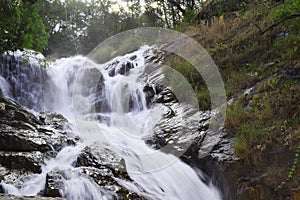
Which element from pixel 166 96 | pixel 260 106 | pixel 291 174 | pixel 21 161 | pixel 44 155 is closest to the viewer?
pixel 291 174

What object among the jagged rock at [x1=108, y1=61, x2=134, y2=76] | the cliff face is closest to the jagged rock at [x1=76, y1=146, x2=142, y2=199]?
the cliff face

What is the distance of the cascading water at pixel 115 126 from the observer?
5320mm

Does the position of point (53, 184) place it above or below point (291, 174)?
above

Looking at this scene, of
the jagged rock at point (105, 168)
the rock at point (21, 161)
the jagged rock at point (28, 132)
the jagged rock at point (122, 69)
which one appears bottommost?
the jagged rock at point (105, 168)

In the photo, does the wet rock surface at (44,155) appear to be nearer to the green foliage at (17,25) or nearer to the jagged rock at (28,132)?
the jagged rock at (28,132)

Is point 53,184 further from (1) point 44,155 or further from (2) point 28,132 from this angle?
(2) point 28,132

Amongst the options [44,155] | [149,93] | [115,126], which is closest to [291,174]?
[44,155]

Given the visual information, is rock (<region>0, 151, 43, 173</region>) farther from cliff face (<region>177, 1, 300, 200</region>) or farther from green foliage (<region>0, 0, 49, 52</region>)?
cliff face (<region>177, 1, 300, 200</region>)

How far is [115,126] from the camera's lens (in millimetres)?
8969

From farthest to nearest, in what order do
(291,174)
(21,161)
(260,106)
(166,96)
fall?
(166,96) → (260,106) → (21,161) → (291,174)

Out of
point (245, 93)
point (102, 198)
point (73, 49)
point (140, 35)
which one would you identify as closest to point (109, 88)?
point (245, 93)

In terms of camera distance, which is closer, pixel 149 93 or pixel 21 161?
pixel 21 161

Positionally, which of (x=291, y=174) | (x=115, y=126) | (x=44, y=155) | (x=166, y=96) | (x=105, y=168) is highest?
(x=166, y=96)

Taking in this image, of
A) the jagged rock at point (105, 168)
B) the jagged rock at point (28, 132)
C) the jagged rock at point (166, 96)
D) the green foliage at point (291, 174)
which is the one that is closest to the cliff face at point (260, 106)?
the green foliage at point (291, 174)
